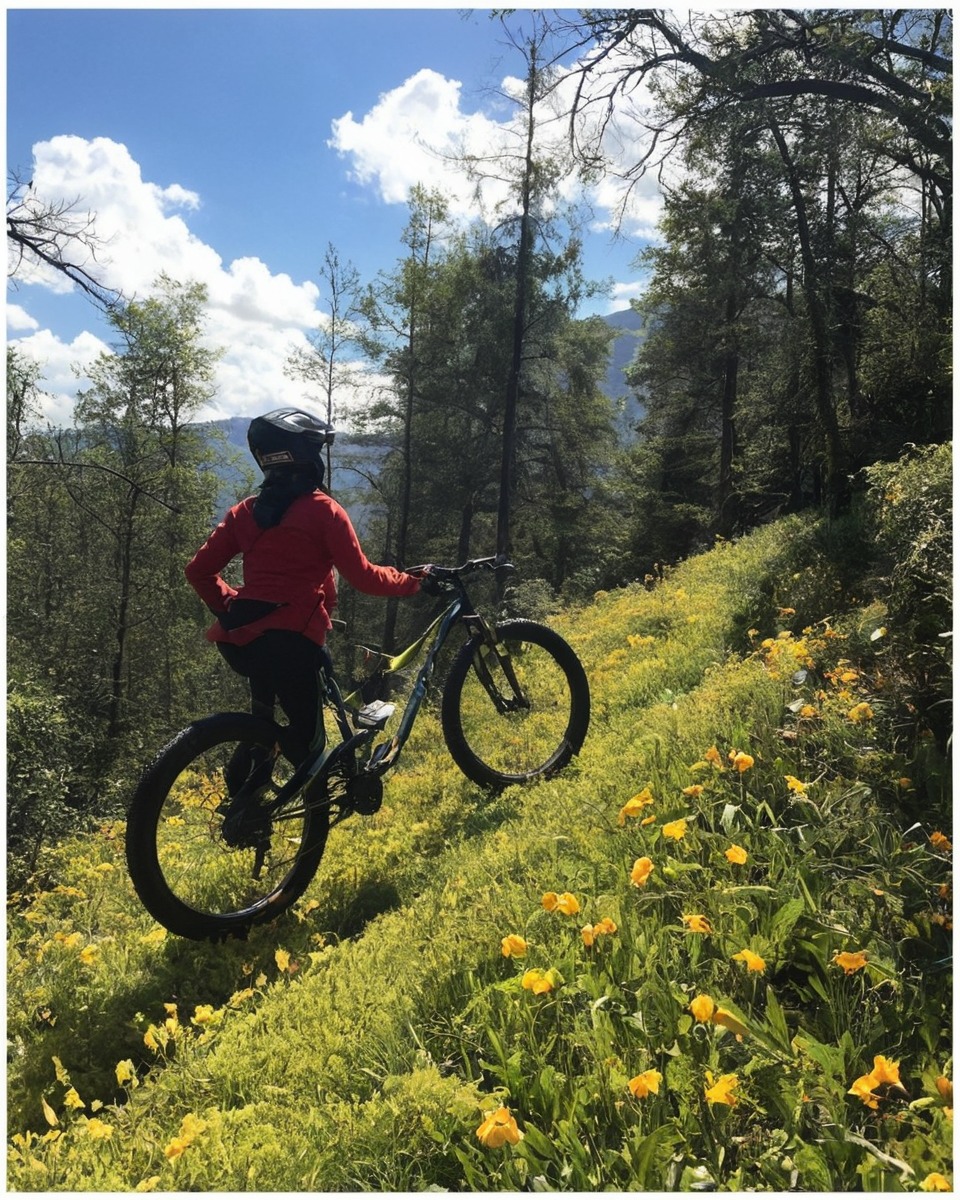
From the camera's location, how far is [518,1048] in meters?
2.08

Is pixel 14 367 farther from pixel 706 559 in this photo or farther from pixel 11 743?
pixel 706 559

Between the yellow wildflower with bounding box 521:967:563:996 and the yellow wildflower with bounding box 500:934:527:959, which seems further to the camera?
the yellow wildflower with bounding box 500:934:527:959

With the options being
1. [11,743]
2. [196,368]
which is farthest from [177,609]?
[11,743]

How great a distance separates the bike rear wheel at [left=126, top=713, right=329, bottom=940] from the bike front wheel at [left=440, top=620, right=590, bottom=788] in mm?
1362

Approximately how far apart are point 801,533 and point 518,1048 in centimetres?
710

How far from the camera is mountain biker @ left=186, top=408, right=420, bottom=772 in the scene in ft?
12.2

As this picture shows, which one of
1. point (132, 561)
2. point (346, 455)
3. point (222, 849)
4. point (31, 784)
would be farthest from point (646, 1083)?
point (346, 455)

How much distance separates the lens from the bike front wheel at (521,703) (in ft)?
16.3

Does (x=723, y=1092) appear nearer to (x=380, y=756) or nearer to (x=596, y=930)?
(x=596, y=930)

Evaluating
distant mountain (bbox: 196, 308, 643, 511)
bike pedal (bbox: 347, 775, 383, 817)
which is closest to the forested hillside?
bike pedal (bbox: 347, 775, 383, 817)

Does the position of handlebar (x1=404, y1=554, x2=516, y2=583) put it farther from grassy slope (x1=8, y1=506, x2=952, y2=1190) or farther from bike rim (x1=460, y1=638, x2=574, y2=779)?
grassy slope (x1=8, y1=506, x2=952, y2=1190)

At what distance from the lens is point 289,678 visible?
12.7 feet

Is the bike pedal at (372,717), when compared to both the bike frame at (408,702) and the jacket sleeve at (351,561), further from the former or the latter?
the jacket sleeve at (351,561)

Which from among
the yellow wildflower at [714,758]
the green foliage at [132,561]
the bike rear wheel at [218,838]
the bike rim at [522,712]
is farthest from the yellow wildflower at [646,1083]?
the green foliage at [132,561]
